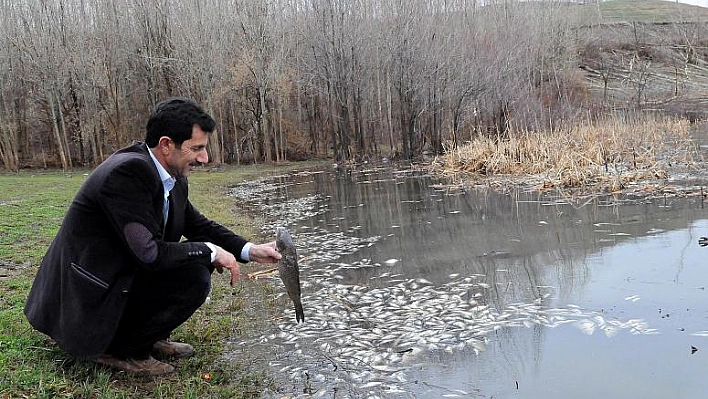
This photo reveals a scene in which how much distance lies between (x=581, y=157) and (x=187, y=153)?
35.3ft

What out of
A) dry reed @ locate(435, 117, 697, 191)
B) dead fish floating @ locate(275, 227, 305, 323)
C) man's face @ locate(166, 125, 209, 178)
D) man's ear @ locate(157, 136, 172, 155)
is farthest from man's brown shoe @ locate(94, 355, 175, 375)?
dry reed @ locate(435, 117, 697, 191)

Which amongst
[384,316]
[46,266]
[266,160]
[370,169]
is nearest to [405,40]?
[370,169]

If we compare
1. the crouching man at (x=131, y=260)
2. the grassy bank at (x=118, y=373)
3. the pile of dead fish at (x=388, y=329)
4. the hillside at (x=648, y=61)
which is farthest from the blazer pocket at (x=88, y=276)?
the hillside at (x=648, y=61)

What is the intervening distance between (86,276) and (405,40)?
2377cm

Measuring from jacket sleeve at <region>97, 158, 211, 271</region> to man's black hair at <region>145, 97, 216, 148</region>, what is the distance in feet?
0.69

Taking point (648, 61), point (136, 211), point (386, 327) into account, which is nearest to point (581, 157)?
point (386, 327)

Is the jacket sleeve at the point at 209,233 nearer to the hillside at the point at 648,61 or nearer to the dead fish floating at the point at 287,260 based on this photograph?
the dead fish floating at the point at 287,260

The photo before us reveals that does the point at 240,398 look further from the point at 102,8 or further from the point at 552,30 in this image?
the point at 552,30

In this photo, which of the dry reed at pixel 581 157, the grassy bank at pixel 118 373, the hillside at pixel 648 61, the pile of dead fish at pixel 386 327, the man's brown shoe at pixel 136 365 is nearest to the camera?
the grassy bank at pixel 118 373

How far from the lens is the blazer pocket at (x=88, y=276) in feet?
10.4

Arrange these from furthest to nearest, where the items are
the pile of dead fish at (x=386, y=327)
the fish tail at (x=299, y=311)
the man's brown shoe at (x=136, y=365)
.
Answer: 1. the fish tail at (x=299, y=311)
2. the pile of dead fish at (x=386, y=327)
3. the man's brown shoe at (x=136, y=365)

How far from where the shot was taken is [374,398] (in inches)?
137

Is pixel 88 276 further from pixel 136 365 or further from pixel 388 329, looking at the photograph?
pixel 388 329

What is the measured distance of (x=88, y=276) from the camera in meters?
3.18
